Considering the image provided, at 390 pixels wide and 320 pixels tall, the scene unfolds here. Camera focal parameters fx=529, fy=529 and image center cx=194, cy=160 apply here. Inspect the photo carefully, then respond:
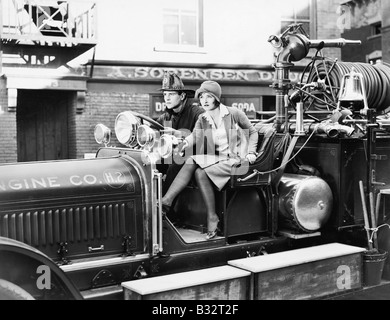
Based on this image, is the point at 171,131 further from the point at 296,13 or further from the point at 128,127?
the point at 296,13

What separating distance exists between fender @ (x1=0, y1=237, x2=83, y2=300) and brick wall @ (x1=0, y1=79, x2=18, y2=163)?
23.9ft

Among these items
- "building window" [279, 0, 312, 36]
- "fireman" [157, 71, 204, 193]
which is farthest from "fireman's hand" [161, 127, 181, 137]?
"building window" [279, 0, 312, 36]

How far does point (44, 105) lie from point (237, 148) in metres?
7.24

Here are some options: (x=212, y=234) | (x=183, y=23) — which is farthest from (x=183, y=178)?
(x=183, y=23)

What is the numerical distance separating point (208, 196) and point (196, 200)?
0.94ft

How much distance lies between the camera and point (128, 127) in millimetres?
4359

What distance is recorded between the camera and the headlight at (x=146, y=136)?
4016 mm

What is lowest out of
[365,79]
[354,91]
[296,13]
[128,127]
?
[128,127]

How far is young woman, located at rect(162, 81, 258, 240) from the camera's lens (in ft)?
14.5

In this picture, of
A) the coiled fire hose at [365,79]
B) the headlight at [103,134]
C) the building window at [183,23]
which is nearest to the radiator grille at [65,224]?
the headlight at [103,134]

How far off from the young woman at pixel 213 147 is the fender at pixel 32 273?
132cm

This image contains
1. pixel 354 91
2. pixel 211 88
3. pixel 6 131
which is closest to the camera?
pixel 211 88

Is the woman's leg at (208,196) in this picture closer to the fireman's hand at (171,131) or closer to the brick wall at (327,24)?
A: the fireman's hand at (171,131)

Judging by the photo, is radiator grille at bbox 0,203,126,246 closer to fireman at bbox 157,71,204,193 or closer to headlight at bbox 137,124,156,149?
headlight at bbox 137,124,156,149
